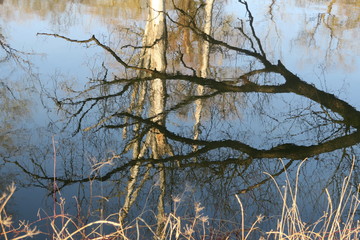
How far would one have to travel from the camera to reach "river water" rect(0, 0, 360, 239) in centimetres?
368

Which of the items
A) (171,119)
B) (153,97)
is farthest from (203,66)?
(171,119)

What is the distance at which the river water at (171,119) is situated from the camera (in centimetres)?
368

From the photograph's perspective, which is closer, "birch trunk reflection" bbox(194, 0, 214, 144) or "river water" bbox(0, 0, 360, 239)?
"river water" bbox(0, 0, 360, 239)

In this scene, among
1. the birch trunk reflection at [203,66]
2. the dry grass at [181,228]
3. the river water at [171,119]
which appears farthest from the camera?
the birch trunk reflection at [203,66]

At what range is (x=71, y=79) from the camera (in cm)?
652

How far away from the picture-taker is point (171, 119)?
205 inches

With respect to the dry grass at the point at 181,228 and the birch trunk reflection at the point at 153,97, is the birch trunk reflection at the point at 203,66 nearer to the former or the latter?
the birch trunk reflection at the point at 153,97

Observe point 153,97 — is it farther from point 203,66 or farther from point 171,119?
point 203,66

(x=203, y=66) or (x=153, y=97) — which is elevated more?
(x=203, y=66)

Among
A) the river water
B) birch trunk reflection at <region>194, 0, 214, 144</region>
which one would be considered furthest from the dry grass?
birch trunk reflection at <region>194, 0, 214, 144</region>

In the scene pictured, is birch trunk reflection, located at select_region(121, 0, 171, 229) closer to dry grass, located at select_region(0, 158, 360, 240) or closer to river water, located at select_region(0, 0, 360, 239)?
river water, located at select_region(0, 0, 360, 239)

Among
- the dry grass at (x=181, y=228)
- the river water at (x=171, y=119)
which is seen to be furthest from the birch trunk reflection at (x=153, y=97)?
the dry grass at (x=181, y=228)

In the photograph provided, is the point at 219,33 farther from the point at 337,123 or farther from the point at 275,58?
the point at 337,123

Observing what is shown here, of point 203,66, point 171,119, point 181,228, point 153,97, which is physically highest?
point 203,66
